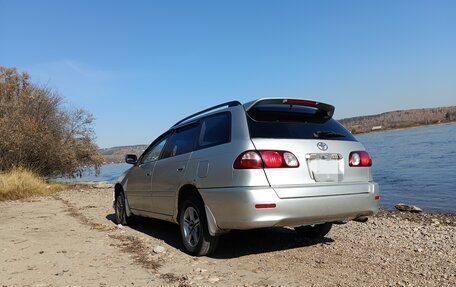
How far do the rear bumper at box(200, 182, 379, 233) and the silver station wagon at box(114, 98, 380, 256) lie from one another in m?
0.01

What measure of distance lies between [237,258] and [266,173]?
52.5 inches

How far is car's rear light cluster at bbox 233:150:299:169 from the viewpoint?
4.90 meters

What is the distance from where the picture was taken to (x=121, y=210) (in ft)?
28.7

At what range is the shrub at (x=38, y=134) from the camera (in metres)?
20.3

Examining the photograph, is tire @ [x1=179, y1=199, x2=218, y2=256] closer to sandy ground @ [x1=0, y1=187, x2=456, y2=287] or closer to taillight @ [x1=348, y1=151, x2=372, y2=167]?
sandy ground @ [x1=0, y1=187, x2=456, y2=287]

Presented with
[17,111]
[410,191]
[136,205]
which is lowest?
[410,191]

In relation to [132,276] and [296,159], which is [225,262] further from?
[296,159]

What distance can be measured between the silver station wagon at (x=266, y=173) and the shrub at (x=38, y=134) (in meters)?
16.5

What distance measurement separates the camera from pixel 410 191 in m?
16.0

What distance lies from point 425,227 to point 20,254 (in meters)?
6.50

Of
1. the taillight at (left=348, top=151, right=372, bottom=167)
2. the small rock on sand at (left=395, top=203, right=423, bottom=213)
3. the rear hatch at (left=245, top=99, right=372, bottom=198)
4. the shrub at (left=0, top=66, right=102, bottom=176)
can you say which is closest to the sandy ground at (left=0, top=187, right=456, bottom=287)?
the rear hatch at (left=245, top=99, right=372, bottom=198)

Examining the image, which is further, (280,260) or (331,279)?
(280,260)

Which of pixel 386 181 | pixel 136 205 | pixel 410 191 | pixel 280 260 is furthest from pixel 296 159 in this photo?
pixel 386 181

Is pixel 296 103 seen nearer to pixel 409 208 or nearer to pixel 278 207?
pixel 278 207
